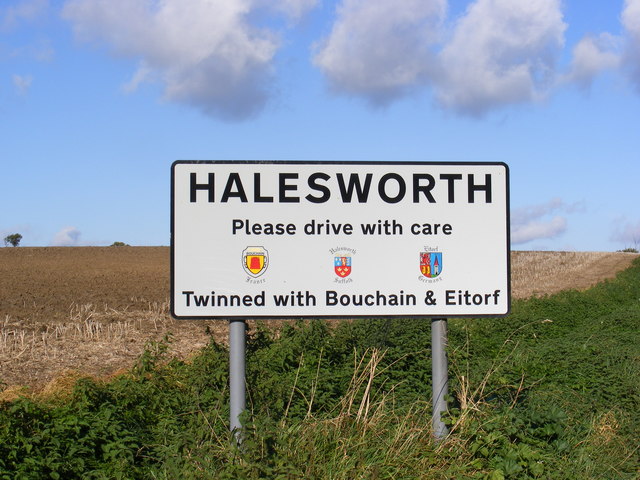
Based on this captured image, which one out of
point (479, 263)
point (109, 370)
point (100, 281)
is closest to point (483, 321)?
point (109, 370)

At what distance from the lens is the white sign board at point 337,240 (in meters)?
5.21

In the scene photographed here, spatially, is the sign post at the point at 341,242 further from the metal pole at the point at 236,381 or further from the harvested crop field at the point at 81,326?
the harvested crop field at the point at 81,326

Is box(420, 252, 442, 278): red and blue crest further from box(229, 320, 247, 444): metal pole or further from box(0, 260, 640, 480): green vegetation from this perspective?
box(229, 320, 247, 444): metal pole

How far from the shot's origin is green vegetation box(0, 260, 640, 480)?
15.3ft

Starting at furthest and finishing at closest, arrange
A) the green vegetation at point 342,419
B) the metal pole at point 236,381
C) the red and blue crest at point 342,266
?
the red and blue crest at point 342,266
the metal pole at point 236,381
the green vegetation at point 342,419

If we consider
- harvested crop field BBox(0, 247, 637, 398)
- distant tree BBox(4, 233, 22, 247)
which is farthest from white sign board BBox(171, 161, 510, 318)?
distant tree BBox(4, 233, 22, 247)

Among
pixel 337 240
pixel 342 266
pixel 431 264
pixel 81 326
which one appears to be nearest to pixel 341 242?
pixel 337 240

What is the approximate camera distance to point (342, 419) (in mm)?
5012

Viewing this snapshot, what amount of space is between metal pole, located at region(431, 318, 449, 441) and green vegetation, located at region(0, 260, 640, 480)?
0.09 meters

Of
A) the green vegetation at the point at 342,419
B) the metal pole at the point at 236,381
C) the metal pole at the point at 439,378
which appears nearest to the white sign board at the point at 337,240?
the metal pole at the point at 439,378

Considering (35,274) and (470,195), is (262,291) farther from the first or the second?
(35,274)

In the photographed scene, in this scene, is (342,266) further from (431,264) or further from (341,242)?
(431,264)

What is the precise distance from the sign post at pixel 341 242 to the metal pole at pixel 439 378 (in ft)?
0.03

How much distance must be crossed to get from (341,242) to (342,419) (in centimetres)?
126
